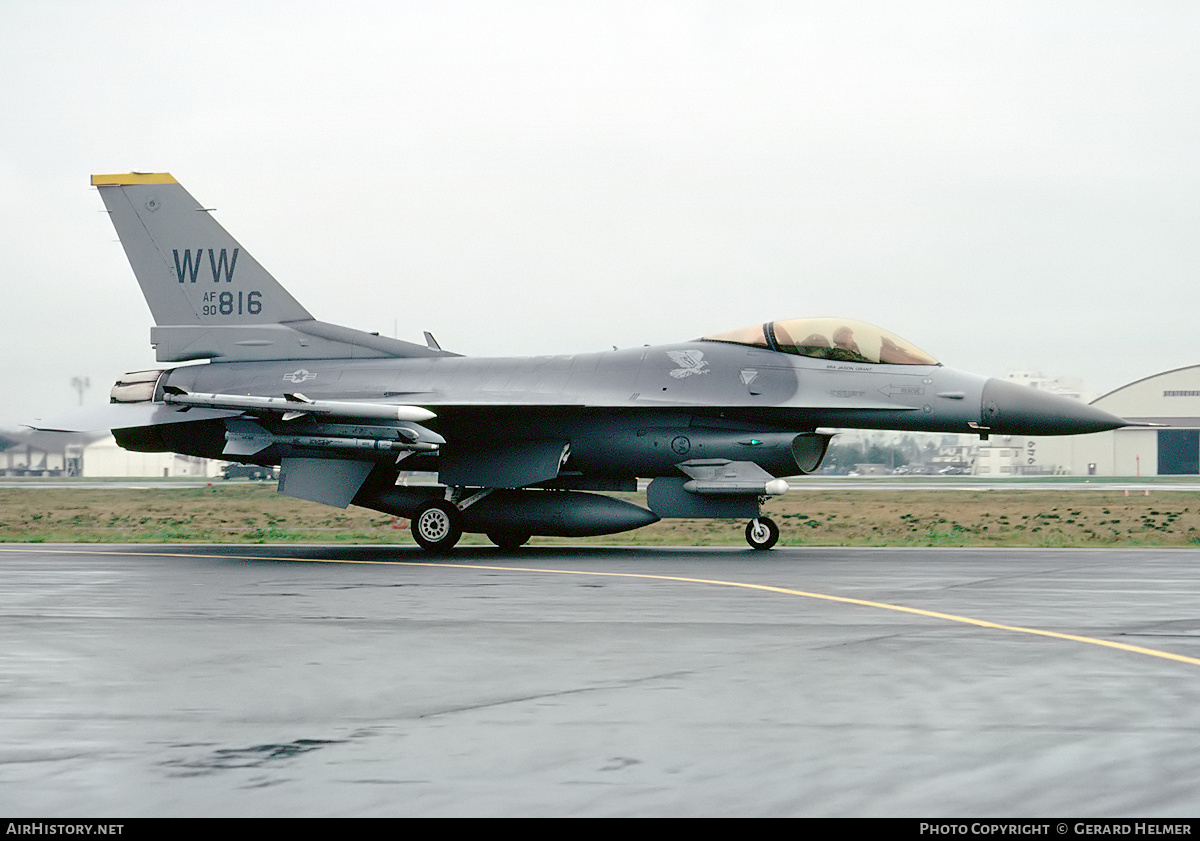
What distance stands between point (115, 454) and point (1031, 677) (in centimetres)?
7942

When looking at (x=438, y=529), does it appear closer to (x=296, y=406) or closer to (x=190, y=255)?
(x=296, y=406)

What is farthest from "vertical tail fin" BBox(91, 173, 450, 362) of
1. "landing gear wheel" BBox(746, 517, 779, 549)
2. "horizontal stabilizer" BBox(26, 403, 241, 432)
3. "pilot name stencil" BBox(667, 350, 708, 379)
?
"landing gear wheel" BBox(746, 517, 779, 549)

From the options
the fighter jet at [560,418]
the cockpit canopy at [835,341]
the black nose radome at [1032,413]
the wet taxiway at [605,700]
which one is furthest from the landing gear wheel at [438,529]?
the black nose radome at [1032,413]

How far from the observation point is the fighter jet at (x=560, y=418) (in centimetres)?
1758

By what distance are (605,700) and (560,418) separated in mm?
12606

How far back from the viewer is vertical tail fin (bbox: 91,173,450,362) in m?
20.8

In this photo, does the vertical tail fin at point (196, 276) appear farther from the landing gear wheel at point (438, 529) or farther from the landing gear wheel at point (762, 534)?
the landing gear wheel at point (762, 534)

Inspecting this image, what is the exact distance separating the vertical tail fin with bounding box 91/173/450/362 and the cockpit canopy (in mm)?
7406

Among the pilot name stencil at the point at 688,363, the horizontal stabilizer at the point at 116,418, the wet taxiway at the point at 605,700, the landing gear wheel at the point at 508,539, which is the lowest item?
the wet taxiway at the point at 605,700

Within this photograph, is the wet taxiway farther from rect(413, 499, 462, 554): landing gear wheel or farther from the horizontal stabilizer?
the horizontal stabilizer

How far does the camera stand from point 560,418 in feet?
61.4

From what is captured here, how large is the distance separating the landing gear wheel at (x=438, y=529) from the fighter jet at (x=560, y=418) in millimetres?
24

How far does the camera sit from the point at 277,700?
20.5 ft

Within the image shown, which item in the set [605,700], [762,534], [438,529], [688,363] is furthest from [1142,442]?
[605,700]
